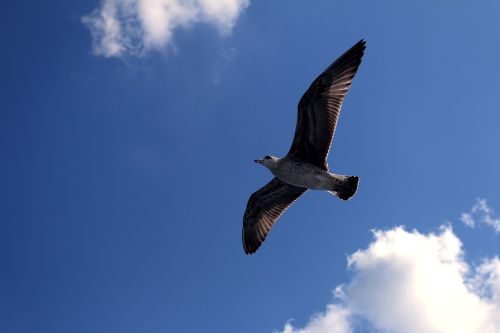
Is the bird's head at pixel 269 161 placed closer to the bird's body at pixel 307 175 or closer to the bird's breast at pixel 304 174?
the bird's body at pixel 307 175

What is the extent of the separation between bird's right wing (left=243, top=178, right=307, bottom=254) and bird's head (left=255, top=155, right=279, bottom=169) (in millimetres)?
1561

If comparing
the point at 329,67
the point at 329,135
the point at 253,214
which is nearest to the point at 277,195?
the point at 253,214

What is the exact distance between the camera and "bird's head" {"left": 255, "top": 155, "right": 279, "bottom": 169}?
1584 centimetres

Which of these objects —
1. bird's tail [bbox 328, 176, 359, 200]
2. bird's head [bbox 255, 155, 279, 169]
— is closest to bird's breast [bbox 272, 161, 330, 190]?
bird's head [bbox 255, 155, 279, 169]

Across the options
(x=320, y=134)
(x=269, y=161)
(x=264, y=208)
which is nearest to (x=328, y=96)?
(x=320, y=134)

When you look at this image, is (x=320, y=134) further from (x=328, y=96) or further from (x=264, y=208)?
(x=264, y=208)

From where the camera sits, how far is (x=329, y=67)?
14.7 m

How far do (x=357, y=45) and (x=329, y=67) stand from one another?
3.18ft

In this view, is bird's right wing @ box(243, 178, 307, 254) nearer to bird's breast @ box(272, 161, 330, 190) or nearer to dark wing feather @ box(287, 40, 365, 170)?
bird's breast @ box(272, 161, 330, 190)

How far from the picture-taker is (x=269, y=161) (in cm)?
1593

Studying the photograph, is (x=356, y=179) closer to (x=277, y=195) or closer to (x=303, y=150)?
(x=303, y=150)

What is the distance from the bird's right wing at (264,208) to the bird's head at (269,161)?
1561 millimetres

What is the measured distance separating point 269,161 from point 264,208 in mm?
2910

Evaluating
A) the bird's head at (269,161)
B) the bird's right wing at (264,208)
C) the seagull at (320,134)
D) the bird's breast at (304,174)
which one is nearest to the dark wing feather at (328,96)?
the seagull at (320,134)
